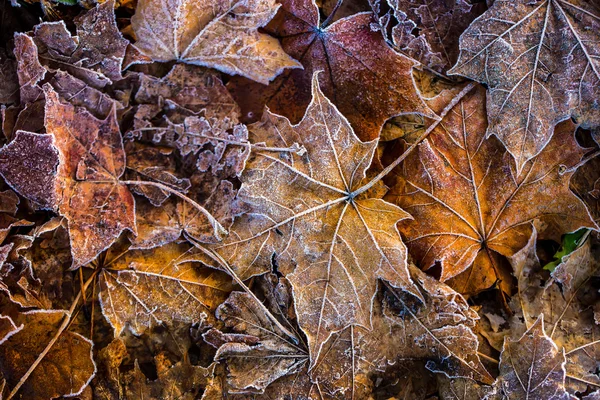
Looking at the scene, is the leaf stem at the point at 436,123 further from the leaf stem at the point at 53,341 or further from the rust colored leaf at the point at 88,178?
the leaf stem at the point at 53,341

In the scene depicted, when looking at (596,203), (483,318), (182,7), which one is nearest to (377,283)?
(483,318)

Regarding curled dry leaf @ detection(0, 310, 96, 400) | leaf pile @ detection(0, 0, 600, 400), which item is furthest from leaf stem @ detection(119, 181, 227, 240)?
curled dry leaf @ detection(0, 310, 96, 400)

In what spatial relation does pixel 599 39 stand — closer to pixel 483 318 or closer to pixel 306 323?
pixel 483 318

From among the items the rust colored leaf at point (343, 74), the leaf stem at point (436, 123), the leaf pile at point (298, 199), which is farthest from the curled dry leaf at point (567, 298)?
the rust colored leaf at point (343, 74)

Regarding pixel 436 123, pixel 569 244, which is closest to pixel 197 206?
pixel 436 123

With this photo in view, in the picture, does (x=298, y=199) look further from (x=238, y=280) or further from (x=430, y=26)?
(x=430, y=26)

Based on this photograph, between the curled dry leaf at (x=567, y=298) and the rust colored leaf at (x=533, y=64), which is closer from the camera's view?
the rust colored leaf at (x=533, y=64)

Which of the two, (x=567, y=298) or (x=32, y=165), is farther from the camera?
(x=567, y=298)
